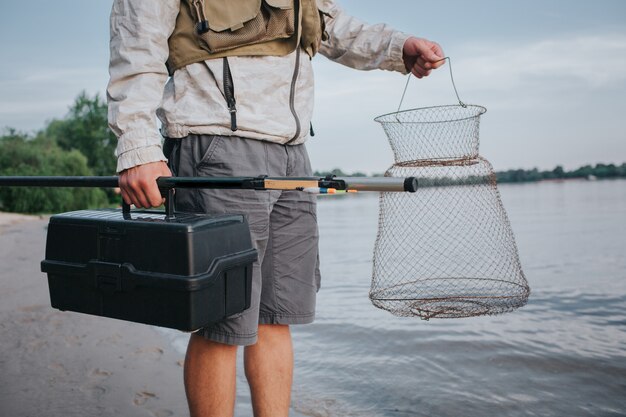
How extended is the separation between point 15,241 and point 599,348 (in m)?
11.0

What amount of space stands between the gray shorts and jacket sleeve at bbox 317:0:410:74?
58 centimetres

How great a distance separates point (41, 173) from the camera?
114 feet

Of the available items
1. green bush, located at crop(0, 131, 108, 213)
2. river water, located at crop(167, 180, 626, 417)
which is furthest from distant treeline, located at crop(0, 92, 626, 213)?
river water, located at crop(167, 180, 626, 417)

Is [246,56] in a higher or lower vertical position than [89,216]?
higher

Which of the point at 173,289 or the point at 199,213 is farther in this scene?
the point at 199,213

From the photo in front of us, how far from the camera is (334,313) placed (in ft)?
17.3

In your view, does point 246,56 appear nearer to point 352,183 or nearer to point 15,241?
point 352,183

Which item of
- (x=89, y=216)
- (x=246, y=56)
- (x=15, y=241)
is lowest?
(x=15, y=241)

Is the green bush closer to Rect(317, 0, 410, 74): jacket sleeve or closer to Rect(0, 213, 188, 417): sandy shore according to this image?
Rect(0, 213, 188, 417): sandy shore

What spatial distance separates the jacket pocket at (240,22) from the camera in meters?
1.90

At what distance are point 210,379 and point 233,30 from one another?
3.66 feet

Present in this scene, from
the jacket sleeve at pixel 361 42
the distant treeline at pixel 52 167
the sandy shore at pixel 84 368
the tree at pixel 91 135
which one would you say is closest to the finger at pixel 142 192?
the jacket sleeve at pixel 361 42

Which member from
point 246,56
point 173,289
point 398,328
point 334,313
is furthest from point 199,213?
point 334,313

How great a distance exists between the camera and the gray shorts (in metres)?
1.93
